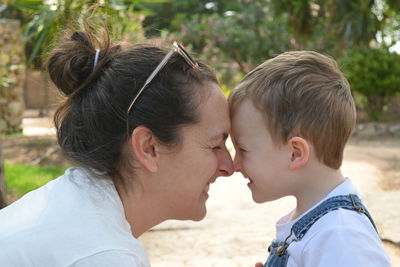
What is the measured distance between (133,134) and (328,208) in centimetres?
70

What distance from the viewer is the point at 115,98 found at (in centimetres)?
156

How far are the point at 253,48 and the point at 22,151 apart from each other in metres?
9.92

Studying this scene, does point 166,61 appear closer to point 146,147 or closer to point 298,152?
point 146,147

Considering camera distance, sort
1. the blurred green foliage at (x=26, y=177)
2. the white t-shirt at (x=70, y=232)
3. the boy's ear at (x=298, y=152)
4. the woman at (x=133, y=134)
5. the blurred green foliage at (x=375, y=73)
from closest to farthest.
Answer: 1. the white t-shirt at (x=70, y=232)
2. the woman at (x=133, y=134)
3. the boy's ear at (x=298, y=152)
4. the blurred green foliage at (x=26, y=177)
5. the blurred green foliage at (x=375, y=73)

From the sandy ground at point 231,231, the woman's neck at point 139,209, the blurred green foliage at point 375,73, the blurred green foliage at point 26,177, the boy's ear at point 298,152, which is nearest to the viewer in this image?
the woman's neck at point 139,209

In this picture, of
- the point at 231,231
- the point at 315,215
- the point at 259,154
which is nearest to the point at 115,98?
the point at 259,154

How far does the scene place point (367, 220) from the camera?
1.64m

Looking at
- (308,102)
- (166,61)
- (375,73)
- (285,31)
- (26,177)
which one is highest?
(166,61)

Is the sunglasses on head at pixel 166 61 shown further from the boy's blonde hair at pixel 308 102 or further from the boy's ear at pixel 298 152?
the boy's ear at pixel 298 152

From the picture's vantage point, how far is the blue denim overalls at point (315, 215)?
171 centimetres

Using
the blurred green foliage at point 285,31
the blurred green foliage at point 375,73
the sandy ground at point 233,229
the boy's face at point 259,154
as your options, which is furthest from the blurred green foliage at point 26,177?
the blurred green foliage at point 375,73

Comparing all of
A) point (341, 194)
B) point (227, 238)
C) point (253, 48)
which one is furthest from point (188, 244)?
point (253, 48)

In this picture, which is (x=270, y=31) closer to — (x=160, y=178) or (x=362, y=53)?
(x=362, y=53)

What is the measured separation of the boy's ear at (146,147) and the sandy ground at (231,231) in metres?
2.06
